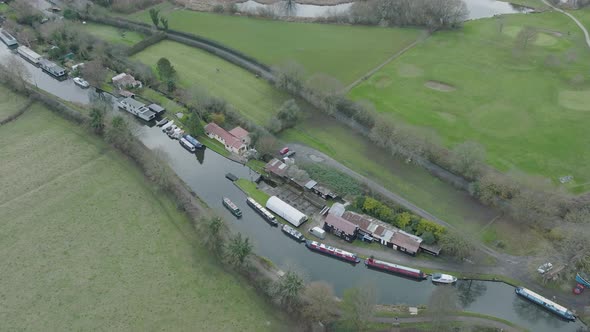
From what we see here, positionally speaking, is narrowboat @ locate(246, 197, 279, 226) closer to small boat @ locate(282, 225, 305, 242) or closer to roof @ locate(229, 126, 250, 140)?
small boat @ locate(282, 225, 305, 242)

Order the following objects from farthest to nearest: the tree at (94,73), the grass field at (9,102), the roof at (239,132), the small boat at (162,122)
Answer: the tree at (94,73), the small boat at (162,122), the grass field at (9,102), the roof at (239,132)

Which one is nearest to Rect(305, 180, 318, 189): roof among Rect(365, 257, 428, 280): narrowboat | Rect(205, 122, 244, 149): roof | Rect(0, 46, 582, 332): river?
Rect(0, 46, 582, 332): river

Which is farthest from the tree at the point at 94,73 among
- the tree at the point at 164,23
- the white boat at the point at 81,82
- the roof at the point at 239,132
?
the roof at the point at 239,132

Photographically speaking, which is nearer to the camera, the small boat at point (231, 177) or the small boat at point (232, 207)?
the small boat at point (232, 207)

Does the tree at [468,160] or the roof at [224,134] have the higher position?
the tree at [468,160]

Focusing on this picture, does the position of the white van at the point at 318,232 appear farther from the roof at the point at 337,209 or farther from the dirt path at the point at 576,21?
the dirt path at the point at 576,21

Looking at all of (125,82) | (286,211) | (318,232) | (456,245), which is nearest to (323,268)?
(318,232)

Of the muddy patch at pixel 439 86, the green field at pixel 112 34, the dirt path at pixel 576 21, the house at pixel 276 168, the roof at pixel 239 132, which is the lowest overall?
the house at pixel 276 168
